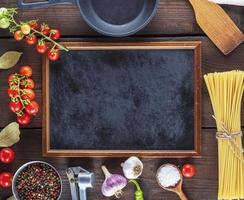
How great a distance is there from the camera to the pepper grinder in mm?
1036

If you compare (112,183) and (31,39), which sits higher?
(31,39)

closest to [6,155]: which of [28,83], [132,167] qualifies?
[28,83]

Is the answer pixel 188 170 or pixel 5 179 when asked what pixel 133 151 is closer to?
pixel 188 170

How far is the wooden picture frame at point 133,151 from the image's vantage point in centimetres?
104

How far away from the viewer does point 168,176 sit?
3.43ft

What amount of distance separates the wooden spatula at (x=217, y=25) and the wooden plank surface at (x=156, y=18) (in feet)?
0.05

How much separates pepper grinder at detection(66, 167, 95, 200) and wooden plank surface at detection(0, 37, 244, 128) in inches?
4.7

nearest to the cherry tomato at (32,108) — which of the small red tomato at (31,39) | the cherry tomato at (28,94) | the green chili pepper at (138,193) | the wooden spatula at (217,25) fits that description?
the cherry tomato at (28,94)

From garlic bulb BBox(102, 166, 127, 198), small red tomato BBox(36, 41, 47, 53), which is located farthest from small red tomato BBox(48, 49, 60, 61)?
garlic bulb BBox(102, 166, 127, 198)

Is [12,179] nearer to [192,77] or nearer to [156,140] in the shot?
[156,140]

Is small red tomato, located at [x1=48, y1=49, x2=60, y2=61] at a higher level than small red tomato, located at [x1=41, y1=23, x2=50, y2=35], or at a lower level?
lower

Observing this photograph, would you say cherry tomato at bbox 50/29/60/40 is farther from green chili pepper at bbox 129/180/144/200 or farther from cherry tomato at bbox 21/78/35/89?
green chili pepper at bbox 129/180/144/200

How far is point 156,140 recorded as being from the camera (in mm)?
1062

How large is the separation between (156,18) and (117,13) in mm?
83
